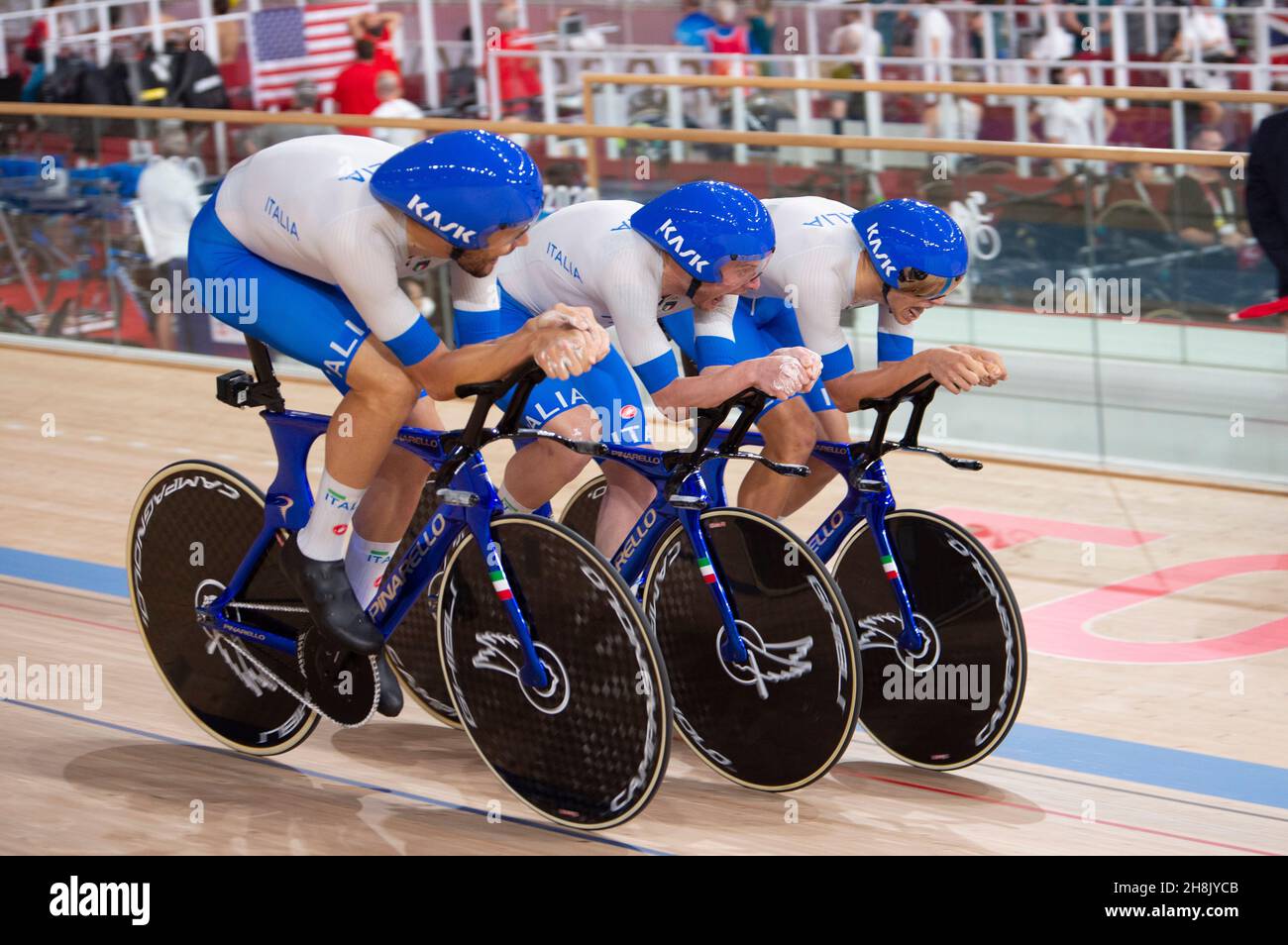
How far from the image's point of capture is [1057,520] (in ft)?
19.4

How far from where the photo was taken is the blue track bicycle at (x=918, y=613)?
12.0 feet

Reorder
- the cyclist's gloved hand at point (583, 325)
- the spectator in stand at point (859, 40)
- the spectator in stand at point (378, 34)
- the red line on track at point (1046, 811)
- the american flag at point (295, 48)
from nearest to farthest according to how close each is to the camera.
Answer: the cyclist's gloved hand at point (583, 325)
the red line on track at point (1046, 811)
the spectator in stand at point (378, 34)
the spectator in stand at point (859, 40)
the american flag at point (295, 48)

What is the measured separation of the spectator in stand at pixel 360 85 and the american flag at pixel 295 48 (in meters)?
2.39

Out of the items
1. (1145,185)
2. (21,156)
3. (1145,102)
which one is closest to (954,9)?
(1145,102)

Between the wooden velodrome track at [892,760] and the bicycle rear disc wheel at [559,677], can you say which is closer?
the bicycle rear disc wheel at [559,677]

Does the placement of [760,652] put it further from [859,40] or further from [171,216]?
[859,40]

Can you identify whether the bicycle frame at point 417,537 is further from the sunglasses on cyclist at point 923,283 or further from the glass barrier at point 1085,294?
the glass barrier at point 1085,294

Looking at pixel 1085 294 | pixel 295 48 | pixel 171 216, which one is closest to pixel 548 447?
pixel 1085 294

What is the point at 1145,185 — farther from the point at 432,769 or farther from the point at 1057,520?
the point at 432,769

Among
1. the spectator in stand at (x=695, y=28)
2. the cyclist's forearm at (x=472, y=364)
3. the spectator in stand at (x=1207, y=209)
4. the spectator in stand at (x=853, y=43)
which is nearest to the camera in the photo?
the cyclist's forearm at (x=472, y=364)

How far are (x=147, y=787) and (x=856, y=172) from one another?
4106mm

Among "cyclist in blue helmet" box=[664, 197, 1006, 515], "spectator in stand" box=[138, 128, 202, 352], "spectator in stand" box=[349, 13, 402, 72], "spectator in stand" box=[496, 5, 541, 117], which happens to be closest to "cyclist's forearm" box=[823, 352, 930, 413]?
"cyclist in blue helmet" box=[664, 197, 1006, 515]

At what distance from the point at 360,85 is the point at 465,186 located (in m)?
6.86

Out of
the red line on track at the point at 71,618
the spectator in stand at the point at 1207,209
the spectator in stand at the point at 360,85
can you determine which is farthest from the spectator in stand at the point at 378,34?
the red line on track at the point at 71,618
